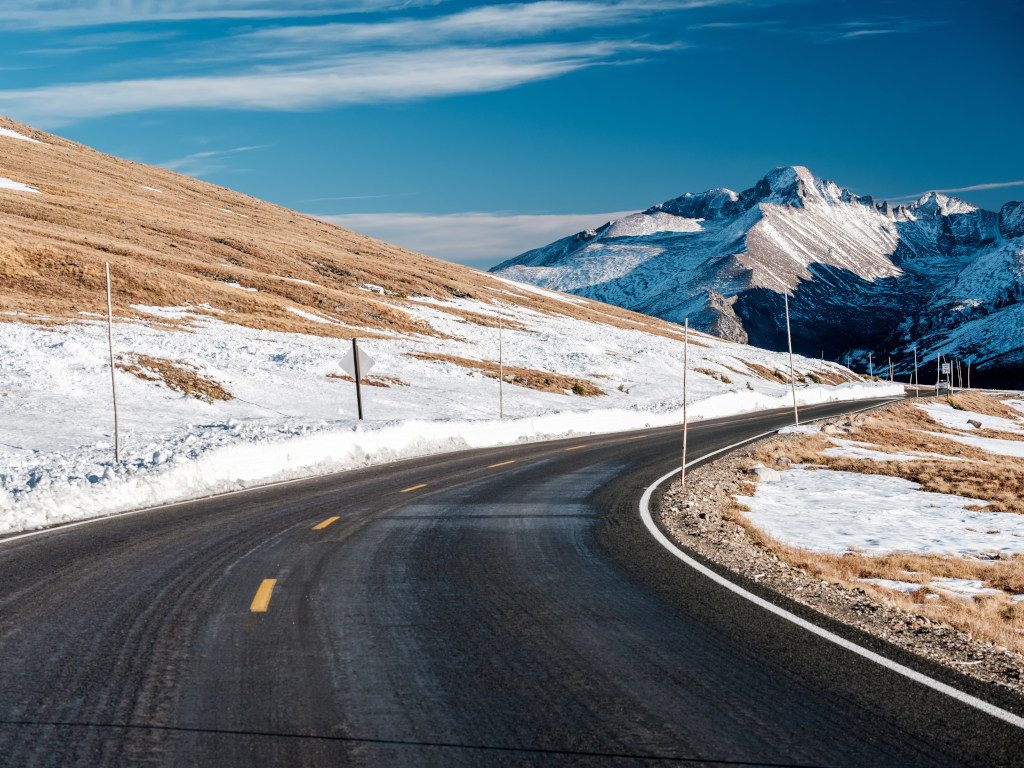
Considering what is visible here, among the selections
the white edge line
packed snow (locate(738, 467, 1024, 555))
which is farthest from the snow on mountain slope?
packed snow (locate(738, 467, 1024, 555))

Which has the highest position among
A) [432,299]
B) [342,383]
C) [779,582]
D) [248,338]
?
[432,299]

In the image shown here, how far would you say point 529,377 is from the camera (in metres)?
54.8

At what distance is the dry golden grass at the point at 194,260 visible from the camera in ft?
188

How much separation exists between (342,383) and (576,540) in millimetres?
33586

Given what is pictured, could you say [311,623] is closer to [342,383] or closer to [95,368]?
[95,368]

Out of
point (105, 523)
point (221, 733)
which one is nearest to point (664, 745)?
point (221, 733)

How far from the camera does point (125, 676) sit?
5578 mm

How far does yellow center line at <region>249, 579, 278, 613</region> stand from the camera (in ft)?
24.1

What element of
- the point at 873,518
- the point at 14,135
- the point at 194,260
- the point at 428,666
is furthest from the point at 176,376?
the point at 14,135

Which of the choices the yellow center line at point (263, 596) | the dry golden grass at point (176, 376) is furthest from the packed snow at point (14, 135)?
the yellow center line at point (263, 596)

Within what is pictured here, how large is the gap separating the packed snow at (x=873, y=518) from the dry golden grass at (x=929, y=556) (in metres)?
0.61

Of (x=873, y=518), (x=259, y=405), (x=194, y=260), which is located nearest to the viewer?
(x=873, y=518)

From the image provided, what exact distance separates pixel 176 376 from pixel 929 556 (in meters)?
31.8

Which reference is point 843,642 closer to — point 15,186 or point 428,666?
point 428,666
